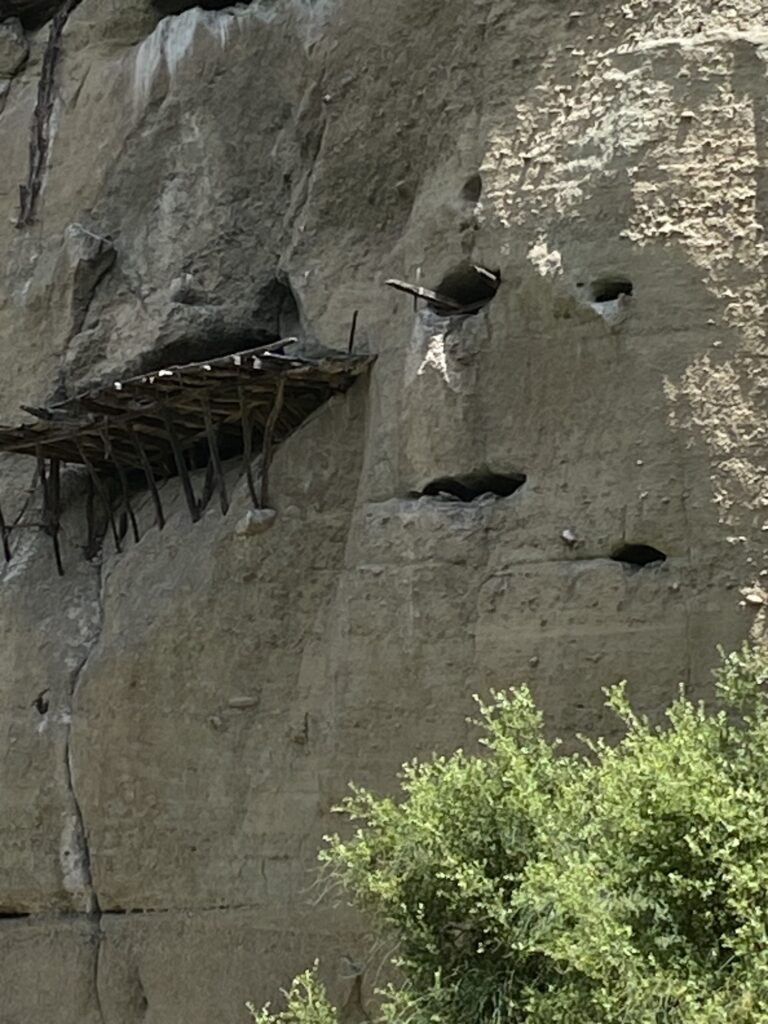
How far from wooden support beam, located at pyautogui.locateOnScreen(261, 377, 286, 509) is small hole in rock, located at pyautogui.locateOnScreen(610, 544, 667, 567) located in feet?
8.12

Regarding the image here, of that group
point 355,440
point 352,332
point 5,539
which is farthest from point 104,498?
point 352,332

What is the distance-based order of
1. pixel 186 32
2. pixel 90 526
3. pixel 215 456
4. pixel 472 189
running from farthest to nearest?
pixel 186 32 < pixel 90 526 < pixel 215 456 < pixel 472 189

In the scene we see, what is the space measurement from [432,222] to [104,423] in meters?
2.59

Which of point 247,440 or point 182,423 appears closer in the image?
point 247,440

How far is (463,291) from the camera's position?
34.2ft

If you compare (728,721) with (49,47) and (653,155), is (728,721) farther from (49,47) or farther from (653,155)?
(49,47)

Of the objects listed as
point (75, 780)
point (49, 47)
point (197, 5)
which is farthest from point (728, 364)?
Answer: point (49, 47)

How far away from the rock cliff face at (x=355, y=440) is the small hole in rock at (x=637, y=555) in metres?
0.02

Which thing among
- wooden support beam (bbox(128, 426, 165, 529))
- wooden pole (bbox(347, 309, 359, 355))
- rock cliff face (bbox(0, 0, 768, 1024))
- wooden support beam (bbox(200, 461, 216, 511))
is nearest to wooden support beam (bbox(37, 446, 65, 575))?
rock cliff face (bbox(0, 0, 768, 1024))

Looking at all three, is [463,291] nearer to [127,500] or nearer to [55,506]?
[127,500]

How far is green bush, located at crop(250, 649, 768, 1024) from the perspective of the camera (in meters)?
6.89

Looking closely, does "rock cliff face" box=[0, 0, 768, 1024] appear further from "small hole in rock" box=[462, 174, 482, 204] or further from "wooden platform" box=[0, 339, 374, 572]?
"wooden platform" box=[0, 339, 374, 572]

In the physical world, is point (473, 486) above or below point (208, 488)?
above

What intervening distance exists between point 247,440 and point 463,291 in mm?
1644
